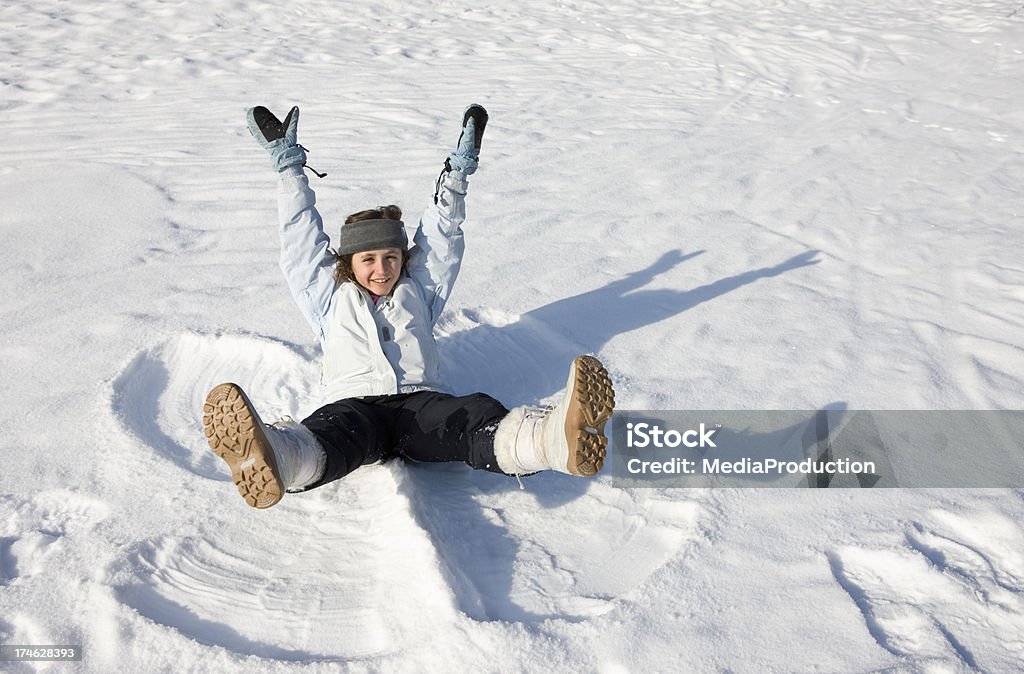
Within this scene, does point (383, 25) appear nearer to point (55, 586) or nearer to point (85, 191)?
point (85, 191)

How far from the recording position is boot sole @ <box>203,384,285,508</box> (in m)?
1.97

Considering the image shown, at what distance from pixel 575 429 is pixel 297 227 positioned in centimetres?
127

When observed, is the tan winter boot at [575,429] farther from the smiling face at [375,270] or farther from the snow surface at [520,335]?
the smiling face at [375,270]

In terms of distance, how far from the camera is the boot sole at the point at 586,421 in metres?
2.06

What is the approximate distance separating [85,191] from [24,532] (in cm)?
281

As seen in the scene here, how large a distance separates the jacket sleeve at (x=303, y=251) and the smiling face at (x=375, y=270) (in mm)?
116

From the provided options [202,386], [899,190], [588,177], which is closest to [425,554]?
[202,386]

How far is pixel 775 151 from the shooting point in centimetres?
559

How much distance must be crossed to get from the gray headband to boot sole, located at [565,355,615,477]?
0.94m

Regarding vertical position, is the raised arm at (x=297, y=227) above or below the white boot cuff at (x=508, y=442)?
above

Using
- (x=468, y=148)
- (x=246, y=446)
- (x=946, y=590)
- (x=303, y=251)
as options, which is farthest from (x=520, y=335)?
(x=946, y=590)

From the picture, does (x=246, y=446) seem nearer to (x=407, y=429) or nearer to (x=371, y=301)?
(x=407, y=429)

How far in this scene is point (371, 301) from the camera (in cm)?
273

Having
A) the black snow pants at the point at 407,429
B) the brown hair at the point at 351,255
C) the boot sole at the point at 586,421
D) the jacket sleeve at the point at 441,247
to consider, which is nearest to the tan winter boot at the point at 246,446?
the black snow pants at the point at 407,429
